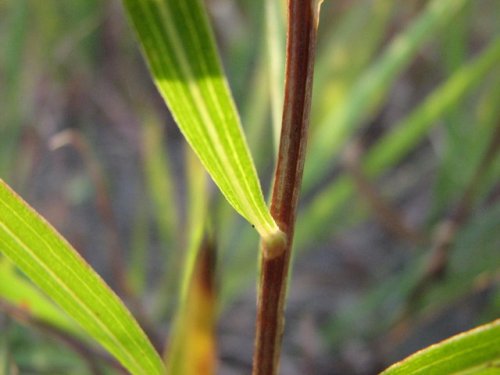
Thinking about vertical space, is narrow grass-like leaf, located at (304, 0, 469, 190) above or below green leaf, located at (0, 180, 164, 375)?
below

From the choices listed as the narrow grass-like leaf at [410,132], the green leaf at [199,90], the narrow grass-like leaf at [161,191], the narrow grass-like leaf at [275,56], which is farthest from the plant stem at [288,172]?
the narrow grass-like leaf at [161,191]

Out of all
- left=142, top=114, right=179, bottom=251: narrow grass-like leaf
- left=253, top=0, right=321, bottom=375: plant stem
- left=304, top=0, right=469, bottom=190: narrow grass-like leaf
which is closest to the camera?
left=253, top=0, right=321, bottom=375: plant stem

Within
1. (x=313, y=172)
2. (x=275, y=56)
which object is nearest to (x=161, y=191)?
(x=313, y=172)

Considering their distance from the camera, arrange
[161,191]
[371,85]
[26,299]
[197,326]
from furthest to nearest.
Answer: [161,191] → [371,85] → [26,299] → [197,326]

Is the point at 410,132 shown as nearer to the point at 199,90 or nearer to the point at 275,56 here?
the point at 275,56

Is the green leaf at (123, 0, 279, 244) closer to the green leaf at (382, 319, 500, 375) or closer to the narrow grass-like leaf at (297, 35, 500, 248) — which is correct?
the green leaf at (382, 319, 500, 375)

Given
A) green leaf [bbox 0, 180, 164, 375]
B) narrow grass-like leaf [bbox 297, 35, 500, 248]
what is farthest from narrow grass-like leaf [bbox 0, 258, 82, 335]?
narrow grass-like leaf [bbox 297, 35, 500, 248]
